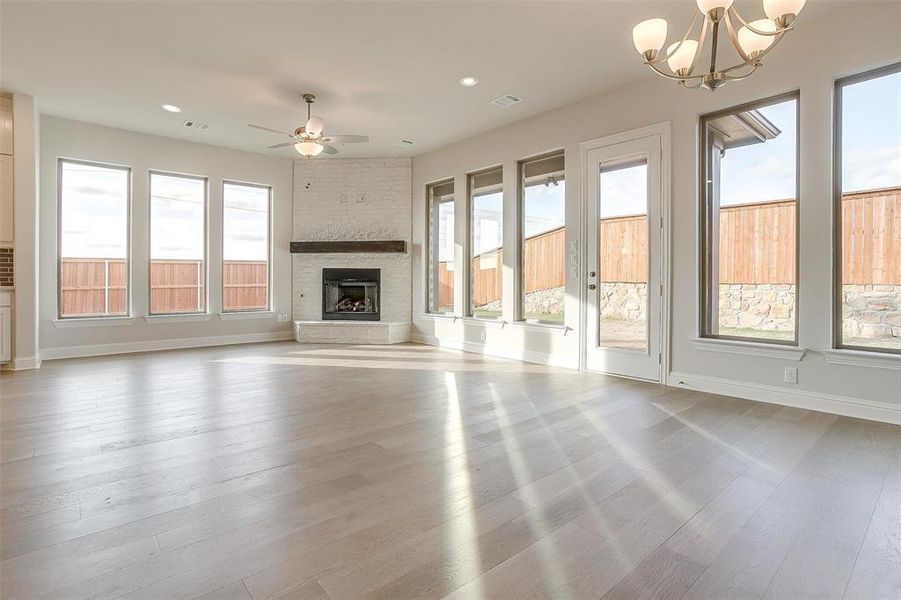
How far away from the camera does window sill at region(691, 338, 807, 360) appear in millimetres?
3850

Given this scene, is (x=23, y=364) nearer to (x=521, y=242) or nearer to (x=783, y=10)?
(x=521, y=242)

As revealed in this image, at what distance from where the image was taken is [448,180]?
24.2 feet

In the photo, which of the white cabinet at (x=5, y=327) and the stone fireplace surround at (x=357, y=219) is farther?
the stone fireplace surround at (x=357, y=219)

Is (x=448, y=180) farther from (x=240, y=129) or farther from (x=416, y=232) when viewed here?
(x=240, y=129)

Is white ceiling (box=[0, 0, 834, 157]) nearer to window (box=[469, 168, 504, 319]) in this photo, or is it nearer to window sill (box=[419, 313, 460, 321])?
window (box=[469, 168, 504, 319])

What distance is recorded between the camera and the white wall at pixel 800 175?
355 cm

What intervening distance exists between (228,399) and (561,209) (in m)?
4.14

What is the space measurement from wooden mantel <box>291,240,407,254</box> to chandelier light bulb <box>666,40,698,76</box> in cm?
522

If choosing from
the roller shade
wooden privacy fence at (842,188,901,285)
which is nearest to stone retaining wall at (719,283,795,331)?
wooden privacy fence at (842,188,901,285)

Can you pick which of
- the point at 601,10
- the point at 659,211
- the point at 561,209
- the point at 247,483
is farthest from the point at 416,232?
the point at 247,483

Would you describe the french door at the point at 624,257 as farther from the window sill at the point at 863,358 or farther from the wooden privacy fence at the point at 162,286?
the wooden privacy fence at the point at 162,286

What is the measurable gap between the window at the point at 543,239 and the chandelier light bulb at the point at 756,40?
2.84 meters

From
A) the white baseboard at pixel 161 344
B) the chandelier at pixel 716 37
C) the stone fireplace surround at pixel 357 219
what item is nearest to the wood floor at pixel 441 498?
the chandelier at pixel 716 37

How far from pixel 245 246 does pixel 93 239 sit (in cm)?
199
